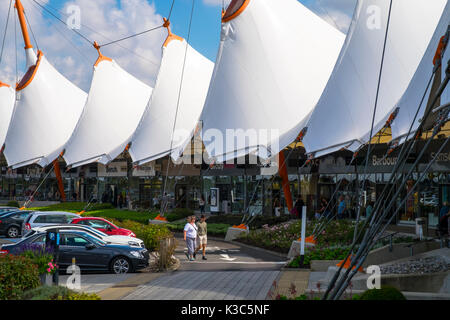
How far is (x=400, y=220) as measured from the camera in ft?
87.0

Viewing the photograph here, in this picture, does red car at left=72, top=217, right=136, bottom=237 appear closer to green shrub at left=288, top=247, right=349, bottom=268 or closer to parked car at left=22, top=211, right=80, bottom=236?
parked car at left=22, top=211, right=80, bottom=236

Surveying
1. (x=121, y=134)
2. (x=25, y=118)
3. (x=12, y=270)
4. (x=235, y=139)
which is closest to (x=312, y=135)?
(x=235, y=139)

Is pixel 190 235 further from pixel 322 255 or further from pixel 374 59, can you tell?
pixel 374 59

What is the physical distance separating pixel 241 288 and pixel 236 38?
2158 cm

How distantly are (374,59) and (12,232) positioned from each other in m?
20.0

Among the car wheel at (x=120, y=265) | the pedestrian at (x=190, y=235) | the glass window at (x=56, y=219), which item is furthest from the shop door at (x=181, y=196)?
the car wheel at (x=120, y=265)

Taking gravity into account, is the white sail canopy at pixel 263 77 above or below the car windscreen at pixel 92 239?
above

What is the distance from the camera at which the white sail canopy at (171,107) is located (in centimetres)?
3962

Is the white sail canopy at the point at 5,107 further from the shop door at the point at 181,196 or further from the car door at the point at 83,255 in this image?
the car door at the point at 83,255

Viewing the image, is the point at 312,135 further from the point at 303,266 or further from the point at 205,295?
the point at 205,295

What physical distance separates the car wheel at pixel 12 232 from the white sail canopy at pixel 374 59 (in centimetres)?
1699

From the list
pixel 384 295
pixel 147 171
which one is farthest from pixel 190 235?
pixel 147 171

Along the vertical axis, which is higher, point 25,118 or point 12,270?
point 25,118

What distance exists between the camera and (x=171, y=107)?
41.3m
